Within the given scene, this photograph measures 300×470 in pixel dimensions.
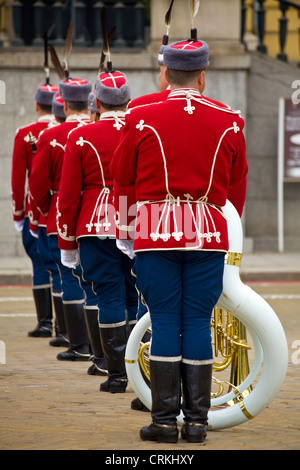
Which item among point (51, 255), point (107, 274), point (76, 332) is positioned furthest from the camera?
point (51, 255)

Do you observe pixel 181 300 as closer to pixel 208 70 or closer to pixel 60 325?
pixel 60 325

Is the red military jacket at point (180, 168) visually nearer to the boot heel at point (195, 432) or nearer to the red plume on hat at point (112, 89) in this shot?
the boot heel at point (195, 432)

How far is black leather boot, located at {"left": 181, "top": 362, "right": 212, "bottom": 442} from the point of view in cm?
504

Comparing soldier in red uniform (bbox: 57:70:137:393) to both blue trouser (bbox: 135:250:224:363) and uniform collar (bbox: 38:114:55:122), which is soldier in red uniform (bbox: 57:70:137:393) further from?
uniform collar (bbox: 38:114:55:122)

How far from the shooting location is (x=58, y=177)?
8.16 m

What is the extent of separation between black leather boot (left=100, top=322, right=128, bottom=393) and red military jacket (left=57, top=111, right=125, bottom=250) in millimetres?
655

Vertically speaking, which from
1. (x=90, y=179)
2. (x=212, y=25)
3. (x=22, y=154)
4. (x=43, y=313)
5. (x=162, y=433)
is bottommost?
(x=43, y=313)

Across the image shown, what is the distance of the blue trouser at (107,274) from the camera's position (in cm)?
654

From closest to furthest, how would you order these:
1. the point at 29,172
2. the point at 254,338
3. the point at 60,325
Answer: the point at 254,338, the point at 60,325, the point at 29,172

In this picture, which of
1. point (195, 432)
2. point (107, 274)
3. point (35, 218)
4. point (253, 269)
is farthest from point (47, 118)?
point (253, 269)

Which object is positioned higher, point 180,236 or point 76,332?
point 180,236

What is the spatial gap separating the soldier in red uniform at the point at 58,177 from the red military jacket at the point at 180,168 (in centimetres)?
252

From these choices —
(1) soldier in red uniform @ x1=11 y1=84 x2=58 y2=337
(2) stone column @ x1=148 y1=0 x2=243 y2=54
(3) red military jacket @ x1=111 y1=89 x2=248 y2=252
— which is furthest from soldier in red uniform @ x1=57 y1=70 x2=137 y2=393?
(2) stone column @ x1=148 y1=0 x2=243 y2=54

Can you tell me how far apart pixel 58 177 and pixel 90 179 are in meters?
1.47
